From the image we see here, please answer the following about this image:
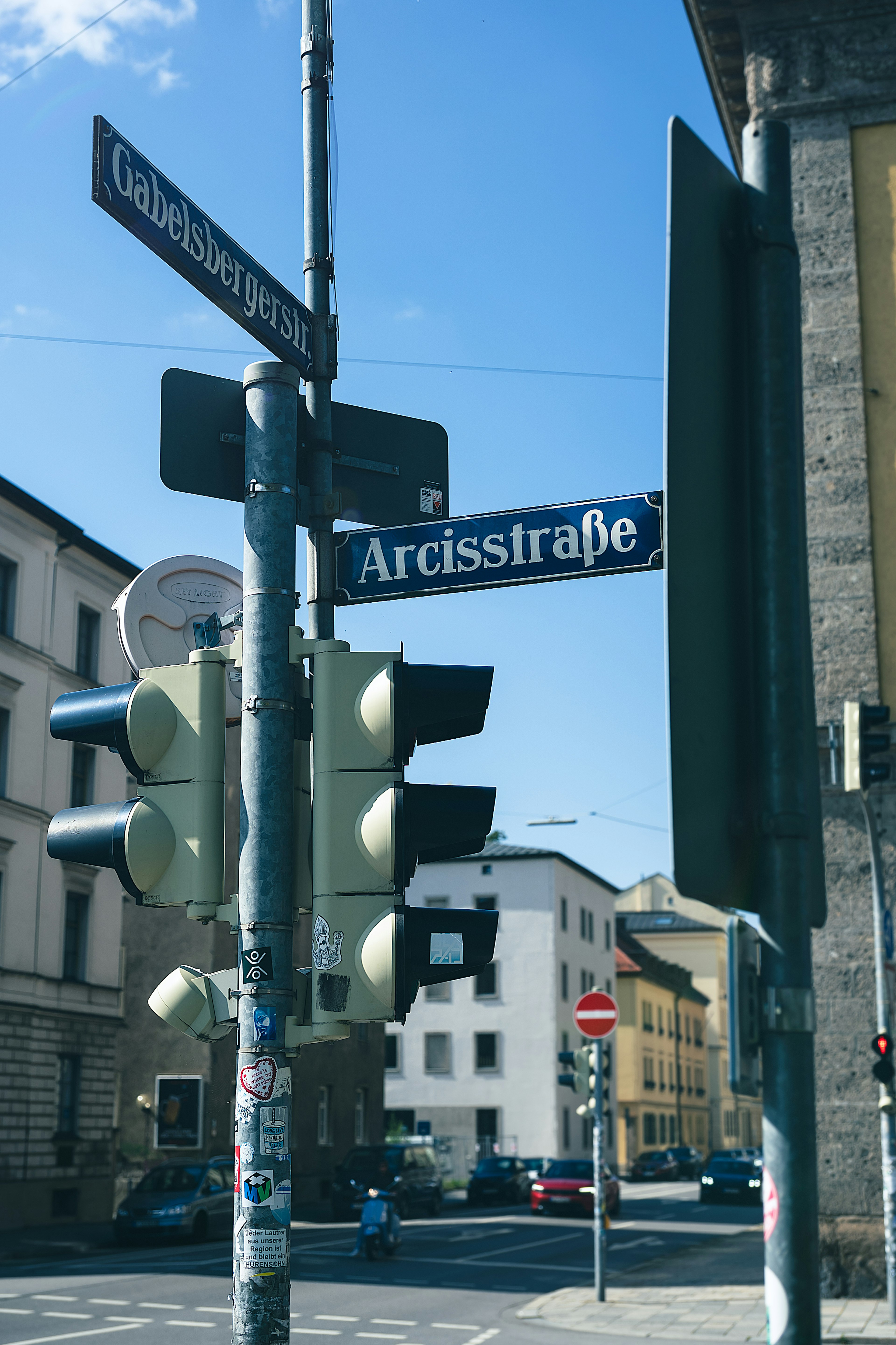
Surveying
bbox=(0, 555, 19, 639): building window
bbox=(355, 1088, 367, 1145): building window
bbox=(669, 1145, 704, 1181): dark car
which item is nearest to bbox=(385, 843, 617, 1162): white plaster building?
bbox=(669, 1145, 704, 1181): dark car

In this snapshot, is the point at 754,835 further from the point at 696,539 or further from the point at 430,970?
the point at 430,970

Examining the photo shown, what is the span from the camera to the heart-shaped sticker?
3740mm

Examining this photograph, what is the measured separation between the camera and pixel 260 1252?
3672 millimetres

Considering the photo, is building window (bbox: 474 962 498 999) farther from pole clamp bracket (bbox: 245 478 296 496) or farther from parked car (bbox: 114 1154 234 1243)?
pole clamp bracket (bbox: 245 478 296 496)

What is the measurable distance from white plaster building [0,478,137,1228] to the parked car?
19.9 feet

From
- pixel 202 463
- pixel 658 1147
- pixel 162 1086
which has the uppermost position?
pixel 202 463

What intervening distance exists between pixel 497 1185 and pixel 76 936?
15.7 m

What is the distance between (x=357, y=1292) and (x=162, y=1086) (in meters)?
22.3

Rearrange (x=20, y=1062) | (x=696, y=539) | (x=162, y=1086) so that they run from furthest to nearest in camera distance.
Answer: (x=162, y=1086) < (x=20, y=1062) < (x=696, y=539)

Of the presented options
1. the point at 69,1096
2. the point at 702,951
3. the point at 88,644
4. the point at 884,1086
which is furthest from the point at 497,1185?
the point at 702,951

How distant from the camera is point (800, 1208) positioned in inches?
95.9

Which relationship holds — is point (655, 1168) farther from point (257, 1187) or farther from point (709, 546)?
point (709, 546)

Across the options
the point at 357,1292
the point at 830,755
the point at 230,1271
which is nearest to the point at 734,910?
the point at 830,755

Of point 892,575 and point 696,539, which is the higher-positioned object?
point 892,575
